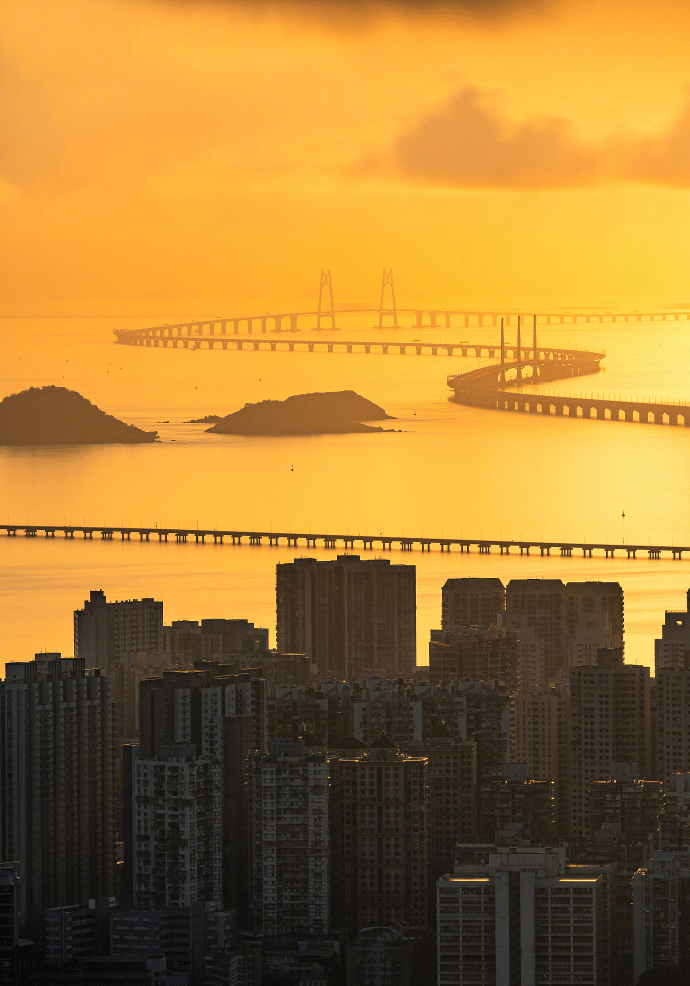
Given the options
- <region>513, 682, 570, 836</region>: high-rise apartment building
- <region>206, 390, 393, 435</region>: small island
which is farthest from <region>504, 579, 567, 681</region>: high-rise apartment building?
<region>206, 390, 393, 435</region>: small island

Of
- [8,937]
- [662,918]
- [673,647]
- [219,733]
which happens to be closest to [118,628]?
[673,647]

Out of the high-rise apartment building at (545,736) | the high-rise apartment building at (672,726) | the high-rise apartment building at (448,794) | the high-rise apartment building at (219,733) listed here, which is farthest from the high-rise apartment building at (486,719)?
the high-rise apartment building at (219,733)

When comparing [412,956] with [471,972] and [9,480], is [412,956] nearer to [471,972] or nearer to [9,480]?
[471,972]

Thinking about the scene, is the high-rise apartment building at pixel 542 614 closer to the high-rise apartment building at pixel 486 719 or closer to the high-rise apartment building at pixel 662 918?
the high-rise apartment building at pixel 486 719

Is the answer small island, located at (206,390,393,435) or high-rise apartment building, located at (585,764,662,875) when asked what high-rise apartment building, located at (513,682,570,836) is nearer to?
high-rise apartment building, located at (585,764,662,875)

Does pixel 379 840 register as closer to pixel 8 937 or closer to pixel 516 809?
pixel 516 809

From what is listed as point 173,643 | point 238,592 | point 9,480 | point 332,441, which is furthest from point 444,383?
point 173,643
